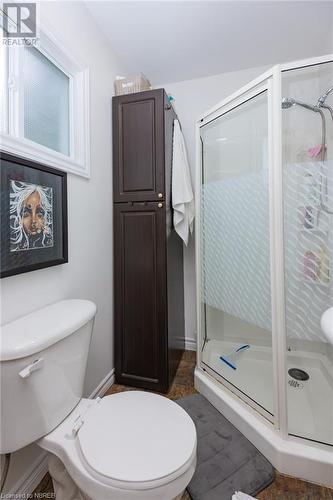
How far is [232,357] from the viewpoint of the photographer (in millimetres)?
1724

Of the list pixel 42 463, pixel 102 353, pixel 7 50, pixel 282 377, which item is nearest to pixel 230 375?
pixel 282 377

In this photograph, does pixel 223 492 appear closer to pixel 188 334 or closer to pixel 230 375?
pixel 230 375

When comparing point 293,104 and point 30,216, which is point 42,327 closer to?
point 30,216

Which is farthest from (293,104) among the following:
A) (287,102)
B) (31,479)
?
(31,479)

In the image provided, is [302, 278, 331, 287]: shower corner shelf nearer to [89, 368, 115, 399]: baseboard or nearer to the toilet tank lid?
the toilet tank lid

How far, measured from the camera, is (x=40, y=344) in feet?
2.53

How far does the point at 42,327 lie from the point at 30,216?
18.2 inches

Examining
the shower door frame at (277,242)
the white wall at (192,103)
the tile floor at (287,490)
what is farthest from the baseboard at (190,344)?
the tile floor at (287,490)

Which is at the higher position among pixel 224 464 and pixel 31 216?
pixel 31 216

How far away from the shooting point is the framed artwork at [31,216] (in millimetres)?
894

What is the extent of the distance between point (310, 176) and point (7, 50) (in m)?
1.48

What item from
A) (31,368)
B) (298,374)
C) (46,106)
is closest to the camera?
(31,368)

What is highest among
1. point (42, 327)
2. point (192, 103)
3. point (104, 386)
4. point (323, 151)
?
point (192, 103)

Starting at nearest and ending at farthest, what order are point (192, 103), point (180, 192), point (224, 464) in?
point (224, 464), point (180, 192), point (192, 103)
